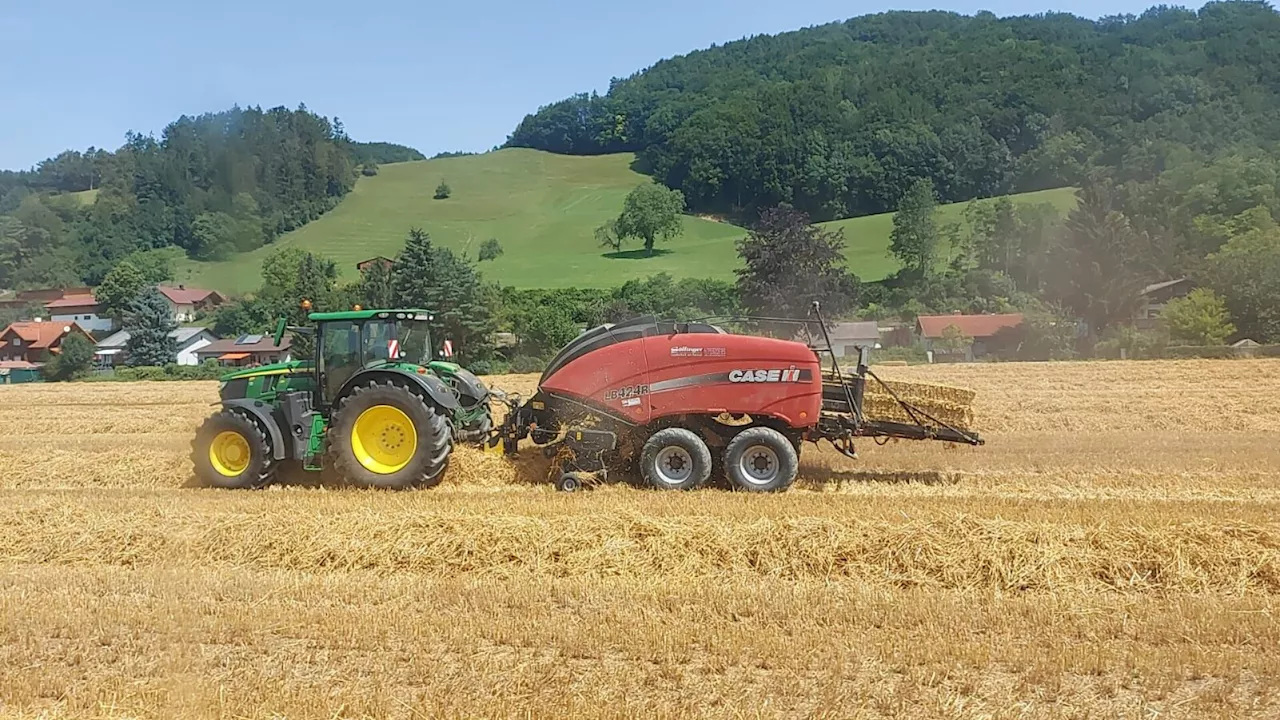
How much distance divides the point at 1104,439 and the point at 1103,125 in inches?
3323

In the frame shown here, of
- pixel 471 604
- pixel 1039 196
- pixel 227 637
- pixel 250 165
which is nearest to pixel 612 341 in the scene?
pixel 471 604

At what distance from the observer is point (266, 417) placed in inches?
376

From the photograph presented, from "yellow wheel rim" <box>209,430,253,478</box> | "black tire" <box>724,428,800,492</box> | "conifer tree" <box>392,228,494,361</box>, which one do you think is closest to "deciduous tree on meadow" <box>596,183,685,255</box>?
"conifer tree" <box>392,228,494,361</box>

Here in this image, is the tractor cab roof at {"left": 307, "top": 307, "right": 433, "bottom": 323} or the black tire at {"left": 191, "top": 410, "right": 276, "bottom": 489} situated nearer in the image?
the black tire at {"left": 191, "top": 410, "right": 276, "bottom": 489}

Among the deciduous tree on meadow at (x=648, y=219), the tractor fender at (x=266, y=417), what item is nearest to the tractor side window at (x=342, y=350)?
the tractor fender at (x=266, y=417)

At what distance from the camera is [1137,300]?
44938 mm

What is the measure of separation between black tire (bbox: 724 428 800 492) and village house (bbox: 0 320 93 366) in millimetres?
53575

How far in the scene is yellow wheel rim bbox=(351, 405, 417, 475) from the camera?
30.9 ft

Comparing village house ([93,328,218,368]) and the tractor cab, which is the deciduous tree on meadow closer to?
village house ([93,328,218,368])

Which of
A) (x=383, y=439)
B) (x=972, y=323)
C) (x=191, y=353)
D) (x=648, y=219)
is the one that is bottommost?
(x=191, y=353)

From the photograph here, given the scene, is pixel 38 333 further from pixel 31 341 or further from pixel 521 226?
pixel 521 226

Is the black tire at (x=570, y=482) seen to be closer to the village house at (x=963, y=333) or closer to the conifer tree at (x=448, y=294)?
the conifer tree at (x=448, y=294)

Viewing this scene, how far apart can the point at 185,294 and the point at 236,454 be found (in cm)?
5294

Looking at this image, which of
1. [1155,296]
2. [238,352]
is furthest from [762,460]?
[238,352]
